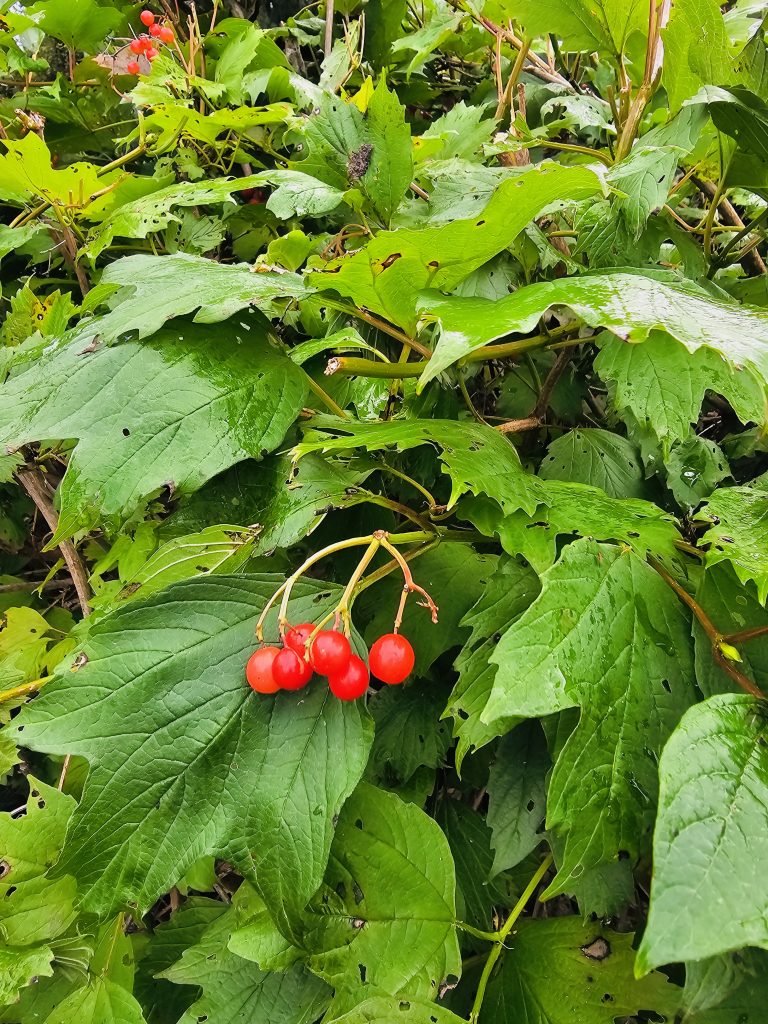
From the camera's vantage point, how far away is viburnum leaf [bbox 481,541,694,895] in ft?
1.74

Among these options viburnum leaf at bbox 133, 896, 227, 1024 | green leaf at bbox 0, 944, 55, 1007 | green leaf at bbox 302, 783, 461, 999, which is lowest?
viburnum leaf at bbox 133, 896, 227, 1024

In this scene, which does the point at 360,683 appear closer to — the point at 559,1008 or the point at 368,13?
the point at 559,1008

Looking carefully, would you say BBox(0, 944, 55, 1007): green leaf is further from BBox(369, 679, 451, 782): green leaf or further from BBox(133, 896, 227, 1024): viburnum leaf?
BBox(369, 679, 451, 782): green leaf

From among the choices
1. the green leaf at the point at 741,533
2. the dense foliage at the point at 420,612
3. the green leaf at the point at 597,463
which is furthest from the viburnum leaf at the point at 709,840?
the green leaf at the point at 597,463

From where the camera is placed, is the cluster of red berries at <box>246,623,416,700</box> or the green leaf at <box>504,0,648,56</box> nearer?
the cluster of red berries at <box>246,623,416,700</box>

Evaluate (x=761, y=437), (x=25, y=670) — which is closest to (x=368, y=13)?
(x=761, y=437)

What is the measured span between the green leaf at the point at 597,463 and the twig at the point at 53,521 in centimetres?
78

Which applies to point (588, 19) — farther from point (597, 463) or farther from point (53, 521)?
point (53, 521)

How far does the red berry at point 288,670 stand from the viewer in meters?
0.59

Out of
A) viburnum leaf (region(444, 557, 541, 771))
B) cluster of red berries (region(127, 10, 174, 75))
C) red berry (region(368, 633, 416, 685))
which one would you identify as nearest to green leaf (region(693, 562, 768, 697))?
viburnum leaf (region(444, 557, 541, 771))

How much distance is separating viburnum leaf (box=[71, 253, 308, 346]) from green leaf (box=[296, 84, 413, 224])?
0.69 feet

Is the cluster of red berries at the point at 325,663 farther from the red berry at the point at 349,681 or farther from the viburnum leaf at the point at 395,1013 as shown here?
the viburnum leaf at the point at 395,1013

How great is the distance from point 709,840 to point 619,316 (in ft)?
1.34

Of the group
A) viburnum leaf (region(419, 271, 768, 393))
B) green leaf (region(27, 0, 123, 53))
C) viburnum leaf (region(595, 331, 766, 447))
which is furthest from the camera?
green leaf (region(27, 0, 123, 53))
